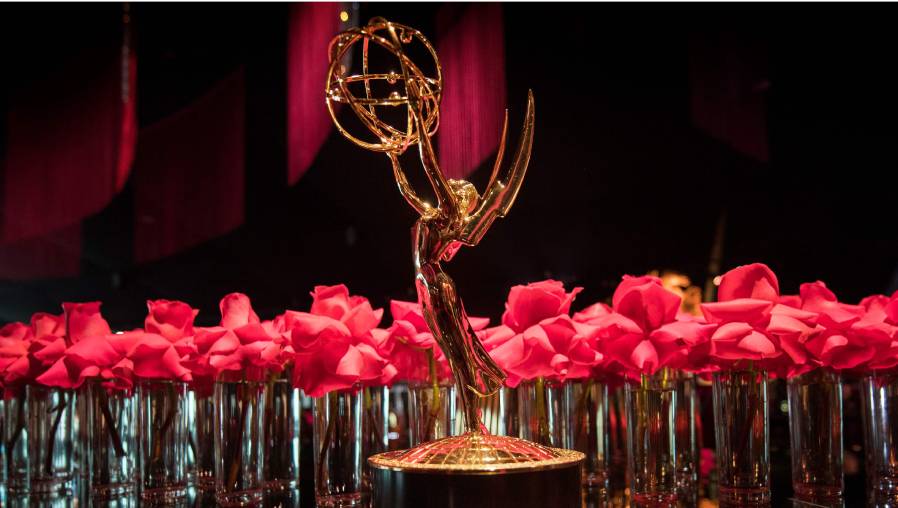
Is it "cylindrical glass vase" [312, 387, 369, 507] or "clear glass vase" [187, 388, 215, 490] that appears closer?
"cylindrical glass vase" [312, 387, 369, 507]

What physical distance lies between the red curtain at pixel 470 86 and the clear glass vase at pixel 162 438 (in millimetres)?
969

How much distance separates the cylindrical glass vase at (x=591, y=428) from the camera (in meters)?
1.16

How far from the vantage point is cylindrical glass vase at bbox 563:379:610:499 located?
3.81 ft

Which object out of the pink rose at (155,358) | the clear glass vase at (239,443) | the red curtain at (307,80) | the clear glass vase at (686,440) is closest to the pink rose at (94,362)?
the pink rose at (155,358)

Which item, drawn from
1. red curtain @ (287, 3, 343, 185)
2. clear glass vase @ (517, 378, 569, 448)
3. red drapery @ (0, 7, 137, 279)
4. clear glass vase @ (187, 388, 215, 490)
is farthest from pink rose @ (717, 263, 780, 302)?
red drapery @ (0, 7, 137, 279)

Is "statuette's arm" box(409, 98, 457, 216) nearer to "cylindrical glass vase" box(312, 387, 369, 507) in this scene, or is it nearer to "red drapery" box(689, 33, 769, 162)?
"cylindrical glass vase" box(312, 387, 369, 507)

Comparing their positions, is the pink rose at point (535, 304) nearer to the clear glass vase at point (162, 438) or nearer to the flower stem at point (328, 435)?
the flower stem at point (328, 435)

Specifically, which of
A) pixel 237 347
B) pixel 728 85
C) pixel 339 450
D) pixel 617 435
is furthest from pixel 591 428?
pixel 728 85

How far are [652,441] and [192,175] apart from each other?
5.36 feet

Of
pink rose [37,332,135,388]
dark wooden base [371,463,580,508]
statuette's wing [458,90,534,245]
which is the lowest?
dark wooden base [371,463,580,508]

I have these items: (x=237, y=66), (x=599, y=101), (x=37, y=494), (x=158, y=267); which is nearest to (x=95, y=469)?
(x=37, y=494)

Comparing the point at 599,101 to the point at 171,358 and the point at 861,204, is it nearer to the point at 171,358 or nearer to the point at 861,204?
the point at 861,204

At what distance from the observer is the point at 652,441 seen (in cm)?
99

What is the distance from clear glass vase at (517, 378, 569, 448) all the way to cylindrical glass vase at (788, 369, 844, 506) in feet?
0.91
